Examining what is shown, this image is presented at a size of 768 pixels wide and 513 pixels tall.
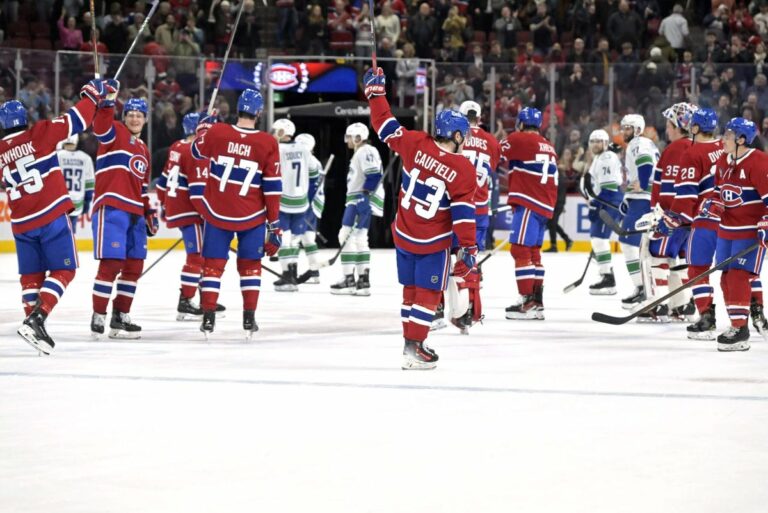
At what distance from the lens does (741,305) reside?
7375mm

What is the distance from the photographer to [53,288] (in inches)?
270

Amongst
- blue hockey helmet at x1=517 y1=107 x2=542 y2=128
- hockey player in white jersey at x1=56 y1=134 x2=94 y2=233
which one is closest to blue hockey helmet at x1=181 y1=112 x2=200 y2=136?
blue hockey helmet at x1=517 y1=107 x2=542 y2=128

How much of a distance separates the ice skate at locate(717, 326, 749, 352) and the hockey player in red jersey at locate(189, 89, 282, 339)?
96.3 inches

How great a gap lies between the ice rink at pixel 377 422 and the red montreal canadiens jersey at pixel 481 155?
89 centimetres

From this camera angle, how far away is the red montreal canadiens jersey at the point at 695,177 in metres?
8.20

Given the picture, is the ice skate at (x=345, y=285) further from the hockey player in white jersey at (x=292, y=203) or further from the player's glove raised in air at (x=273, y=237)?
the player's glove raised in air at (x=273, y=237)

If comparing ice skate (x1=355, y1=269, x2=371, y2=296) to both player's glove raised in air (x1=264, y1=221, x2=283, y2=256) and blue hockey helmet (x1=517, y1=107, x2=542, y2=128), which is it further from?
player's glove raised in air (x1=264, y1=221, x2=283, y2=256)

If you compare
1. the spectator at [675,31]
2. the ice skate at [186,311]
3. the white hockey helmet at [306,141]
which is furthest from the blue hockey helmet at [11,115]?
the spectator at [675,31]

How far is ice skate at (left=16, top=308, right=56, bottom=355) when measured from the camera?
670cm

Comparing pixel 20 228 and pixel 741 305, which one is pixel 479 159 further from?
pixel 20 228

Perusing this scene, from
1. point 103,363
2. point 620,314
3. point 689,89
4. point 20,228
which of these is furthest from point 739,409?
point 689,89

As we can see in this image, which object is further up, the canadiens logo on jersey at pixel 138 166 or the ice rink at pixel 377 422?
the canadiens logo on jersey at pixel 138 166

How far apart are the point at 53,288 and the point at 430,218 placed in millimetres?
1880

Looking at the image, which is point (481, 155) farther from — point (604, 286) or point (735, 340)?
point (604, 286)
